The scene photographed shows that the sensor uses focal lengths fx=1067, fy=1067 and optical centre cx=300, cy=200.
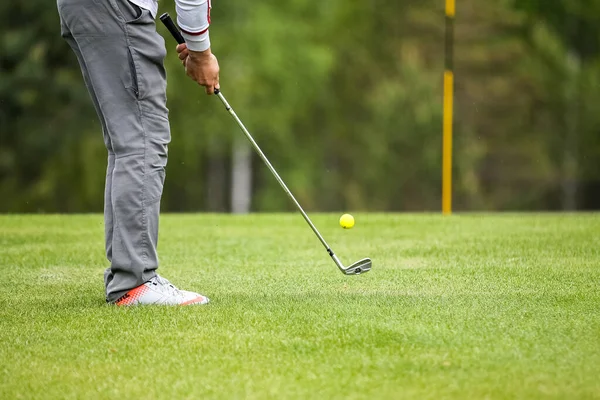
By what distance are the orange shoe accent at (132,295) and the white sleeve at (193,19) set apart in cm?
103

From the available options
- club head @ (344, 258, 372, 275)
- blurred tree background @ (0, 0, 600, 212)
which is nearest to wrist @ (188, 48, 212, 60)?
club head @ (344, 258, 372, 275)

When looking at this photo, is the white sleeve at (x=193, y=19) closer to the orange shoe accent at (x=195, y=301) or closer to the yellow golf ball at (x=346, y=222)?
the orange shoe accent at (x=195, y=301)

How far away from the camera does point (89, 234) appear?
7.54 metres

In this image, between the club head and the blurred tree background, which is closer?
the club head

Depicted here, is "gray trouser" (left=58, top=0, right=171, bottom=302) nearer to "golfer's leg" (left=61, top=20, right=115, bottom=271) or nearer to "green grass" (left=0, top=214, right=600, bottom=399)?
"golfer's leg" (left=61, top=20, right=115, bottom=271)

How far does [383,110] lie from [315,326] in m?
26.4

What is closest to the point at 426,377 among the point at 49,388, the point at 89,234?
the point at 49,388

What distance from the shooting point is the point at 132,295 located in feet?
14.3

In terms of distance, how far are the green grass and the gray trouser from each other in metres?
0.26

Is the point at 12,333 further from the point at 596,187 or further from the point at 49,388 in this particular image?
the point at 596,187

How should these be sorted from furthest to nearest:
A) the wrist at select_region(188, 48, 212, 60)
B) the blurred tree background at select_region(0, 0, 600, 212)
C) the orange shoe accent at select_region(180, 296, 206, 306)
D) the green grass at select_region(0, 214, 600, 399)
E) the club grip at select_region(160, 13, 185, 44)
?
the blurred tree background at select_region(0, 0, 600, 212)
the club grip at select_region(160, 13, 185, 44)
the wrist at select_region(188, 48, 212, 60)
the orange shoe accent at select_region(180, 296, 206, 306)
the green grass at select_region(0, 214, 600, 399)

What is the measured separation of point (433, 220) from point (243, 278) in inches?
147

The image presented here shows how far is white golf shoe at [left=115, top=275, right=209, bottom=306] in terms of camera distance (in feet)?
14.1

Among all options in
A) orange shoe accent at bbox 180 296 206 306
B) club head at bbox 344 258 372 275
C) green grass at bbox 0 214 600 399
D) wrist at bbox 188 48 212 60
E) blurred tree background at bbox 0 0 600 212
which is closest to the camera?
green grass at bbox 0 214 600 399
